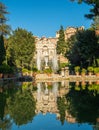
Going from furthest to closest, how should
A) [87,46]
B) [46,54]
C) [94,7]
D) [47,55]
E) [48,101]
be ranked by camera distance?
1. [46,54]
2. [47,55]
3. [87,46]
4. [94,7]
5. [48,101]

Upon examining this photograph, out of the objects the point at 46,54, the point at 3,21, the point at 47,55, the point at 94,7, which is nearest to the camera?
the point at 94,7

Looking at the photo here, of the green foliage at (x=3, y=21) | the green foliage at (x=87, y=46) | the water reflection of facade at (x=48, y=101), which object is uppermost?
the green foliage at (x=3, y=21)

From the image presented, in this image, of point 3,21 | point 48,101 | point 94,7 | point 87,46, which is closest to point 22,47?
point 3,21

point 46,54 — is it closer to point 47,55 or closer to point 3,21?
point 47,55

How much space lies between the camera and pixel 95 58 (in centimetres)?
4666

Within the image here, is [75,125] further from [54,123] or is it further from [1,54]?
[1,54]

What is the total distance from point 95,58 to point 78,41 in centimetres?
342

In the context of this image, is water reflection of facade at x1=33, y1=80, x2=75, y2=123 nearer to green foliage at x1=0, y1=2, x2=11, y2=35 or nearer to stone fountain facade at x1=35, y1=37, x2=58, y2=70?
green foliage at x1=0, y1=2, x2=11, y2=35

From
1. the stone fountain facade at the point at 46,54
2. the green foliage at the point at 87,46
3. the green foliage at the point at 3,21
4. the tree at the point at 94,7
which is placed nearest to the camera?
the tree at the point at 94,7

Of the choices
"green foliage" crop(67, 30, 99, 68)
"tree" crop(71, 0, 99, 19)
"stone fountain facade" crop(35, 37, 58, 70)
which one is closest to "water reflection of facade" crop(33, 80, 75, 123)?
"tree" crop(71, 0, 99, 19)

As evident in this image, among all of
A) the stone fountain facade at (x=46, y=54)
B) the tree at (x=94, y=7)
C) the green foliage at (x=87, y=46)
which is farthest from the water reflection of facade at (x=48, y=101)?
the stone fountain facade at (x=46, y=54)

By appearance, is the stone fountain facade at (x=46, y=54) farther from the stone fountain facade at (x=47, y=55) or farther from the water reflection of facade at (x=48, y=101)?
the water reflection of facade at (x=48, y=101)

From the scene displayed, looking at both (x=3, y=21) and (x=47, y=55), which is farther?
(x=47, y=55)

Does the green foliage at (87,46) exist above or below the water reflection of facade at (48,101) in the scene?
above
